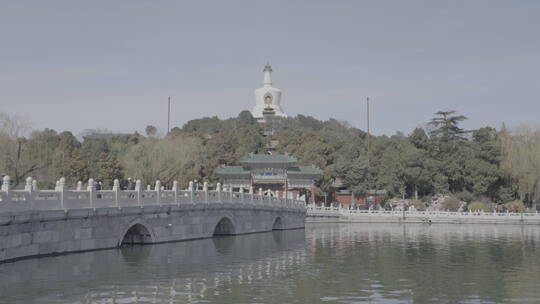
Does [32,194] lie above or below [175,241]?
above

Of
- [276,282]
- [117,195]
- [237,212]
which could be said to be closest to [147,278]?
[276,282]

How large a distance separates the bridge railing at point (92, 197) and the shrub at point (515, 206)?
3037 cm

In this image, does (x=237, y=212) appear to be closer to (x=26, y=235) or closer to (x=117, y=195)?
(x=117, y=195)

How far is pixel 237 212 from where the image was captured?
36.4m

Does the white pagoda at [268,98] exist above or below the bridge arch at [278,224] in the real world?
above

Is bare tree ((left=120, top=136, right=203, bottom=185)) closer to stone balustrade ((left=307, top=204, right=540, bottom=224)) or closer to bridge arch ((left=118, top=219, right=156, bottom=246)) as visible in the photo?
stone balustrade ((left=307, top=204, right=540, bottom=224))

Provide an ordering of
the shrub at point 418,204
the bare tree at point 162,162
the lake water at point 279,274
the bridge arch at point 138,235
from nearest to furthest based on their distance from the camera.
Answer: the lake water at point 279,274 → the bridge arch at point 138,235 → the bare tree at point 162,162 → the shrub at point 418,204

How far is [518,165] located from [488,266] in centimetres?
3830

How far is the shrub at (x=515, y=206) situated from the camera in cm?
5637

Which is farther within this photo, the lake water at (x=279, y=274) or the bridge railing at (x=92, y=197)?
the bridge railing at (x=92, y=197)

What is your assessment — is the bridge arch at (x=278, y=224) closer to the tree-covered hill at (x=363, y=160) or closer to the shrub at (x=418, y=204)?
the tree-covered hill at (x=363, y=160)

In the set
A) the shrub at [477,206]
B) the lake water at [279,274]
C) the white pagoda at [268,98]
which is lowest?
Result: the lake water at [279,274]

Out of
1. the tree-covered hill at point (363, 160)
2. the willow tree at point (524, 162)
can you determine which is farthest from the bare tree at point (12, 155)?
the willow tree at point (524, 162)

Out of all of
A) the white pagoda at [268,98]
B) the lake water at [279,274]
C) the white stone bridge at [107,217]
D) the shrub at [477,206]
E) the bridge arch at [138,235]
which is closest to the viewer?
the lake water at [279,274]
